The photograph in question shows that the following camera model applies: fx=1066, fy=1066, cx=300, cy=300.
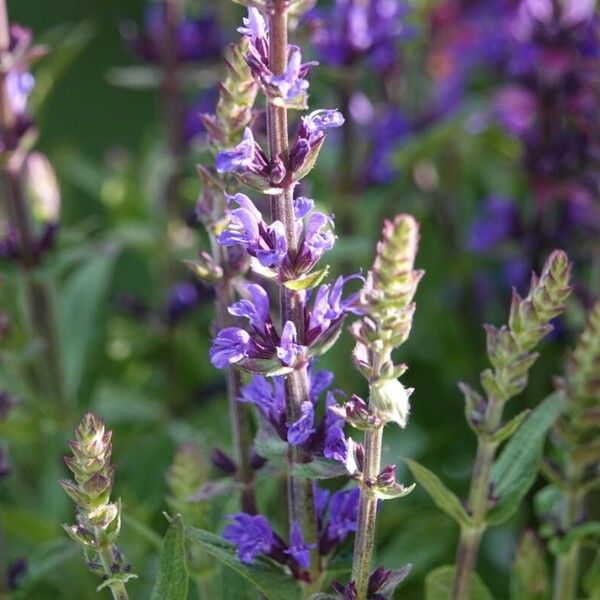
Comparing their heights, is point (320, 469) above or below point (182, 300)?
above

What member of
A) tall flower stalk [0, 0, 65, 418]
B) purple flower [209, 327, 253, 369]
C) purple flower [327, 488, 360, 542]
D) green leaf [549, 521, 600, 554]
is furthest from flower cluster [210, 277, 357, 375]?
tall flower stalk [0, 0, 65, 418]

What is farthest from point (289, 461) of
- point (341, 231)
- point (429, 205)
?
point (429, 205)

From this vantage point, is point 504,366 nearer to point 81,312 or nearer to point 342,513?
point 342,513

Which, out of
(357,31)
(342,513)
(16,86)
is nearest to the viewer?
(342,513)

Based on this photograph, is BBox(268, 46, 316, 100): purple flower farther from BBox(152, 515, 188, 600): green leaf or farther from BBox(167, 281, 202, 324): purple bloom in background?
BBox(167, 281, 202, 324): purple bloom in background

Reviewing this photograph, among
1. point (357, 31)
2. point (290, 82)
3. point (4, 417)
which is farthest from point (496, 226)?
point (290, 82)

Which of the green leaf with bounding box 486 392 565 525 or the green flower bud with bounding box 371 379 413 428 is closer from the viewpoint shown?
the green flower bud with bounding box 371 379 413 428
